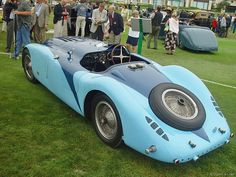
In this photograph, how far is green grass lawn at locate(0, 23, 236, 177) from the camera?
3.78 m

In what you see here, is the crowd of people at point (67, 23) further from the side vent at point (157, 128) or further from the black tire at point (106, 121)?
the side vent at point (157, 128)

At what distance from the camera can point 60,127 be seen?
4805 mm

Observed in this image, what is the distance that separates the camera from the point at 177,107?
416cm

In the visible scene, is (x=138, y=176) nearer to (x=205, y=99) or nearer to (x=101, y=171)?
(x=101, y=171)

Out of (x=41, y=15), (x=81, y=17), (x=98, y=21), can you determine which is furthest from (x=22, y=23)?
(x=81, y=17)

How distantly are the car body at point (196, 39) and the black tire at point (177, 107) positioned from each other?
31.2 feet

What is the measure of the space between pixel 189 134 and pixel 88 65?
2.36 metres

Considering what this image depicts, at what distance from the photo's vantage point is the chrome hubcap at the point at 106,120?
13.8 ft

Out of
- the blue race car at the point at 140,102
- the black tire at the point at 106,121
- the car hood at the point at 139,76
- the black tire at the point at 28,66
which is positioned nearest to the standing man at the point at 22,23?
the black tire at the point at 28,66

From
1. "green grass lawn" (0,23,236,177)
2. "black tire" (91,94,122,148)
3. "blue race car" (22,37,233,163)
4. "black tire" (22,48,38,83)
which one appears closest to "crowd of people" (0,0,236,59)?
"black tire" (22,48,38,83)

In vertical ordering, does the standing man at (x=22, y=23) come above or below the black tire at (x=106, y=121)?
above

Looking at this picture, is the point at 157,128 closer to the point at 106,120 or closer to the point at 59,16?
the point at 106,120

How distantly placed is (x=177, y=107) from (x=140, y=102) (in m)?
0.51

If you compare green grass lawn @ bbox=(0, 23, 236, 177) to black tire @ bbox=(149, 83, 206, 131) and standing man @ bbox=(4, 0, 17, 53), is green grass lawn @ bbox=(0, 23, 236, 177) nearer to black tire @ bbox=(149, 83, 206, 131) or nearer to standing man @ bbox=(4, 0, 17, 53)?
black tire @ bbox=(149, 83, 206, 131)
